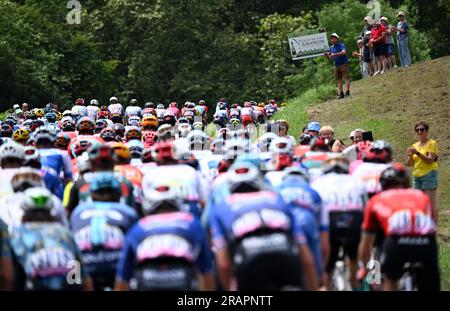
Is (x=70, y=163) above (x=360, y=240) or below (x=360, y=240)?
above

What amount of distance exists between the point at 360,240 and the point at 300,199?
1.56m

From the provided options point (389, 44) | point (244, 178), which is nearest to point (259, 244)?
point (244, 178)

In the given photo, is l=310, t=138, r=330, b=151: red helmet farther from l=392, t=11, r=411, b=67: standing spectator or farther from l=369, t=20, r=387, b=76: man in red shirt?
l=392, t=11, r=411, b=67: standing spectator

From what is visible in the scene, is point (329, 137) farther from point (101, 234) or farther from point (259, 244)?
point (259, 244)

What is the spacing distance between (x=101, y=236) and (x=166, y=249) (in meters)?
1.70

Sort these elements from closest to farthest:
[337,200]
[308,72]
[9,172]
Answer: [337,200]
[9,172]
[308,72]

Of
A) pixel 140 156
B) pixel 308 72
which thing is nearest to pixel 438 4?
pixel 308 72

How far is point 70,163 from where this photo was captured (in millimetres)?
16406

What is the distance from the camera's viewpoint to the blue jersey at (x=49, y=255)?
9.94 meters

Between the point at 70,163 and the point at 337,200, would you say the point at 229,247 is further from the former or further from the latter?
the point at 70,163

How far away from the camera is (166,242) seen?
9250 mm

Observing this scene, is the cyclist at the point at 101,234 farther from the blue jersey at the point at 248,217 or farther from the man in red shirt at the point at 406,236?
the man in red shirt at the point at 406,236

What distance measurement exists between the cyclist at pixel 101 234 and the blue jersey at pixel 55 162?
493 centimetres
